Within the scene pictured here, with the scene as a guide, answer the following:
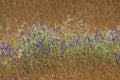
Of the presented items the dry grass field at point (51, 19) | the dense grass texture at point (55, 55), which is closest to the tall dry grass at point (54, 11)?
the dry grass field at point (51, 19)

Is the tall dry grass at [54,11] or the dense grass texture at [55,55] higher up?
the tall dry grass at [54,11]

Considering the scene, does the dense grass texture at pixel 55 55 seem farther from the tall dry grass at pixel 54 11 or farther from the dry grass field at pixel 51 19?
the tall dry grass at pixel 54 11

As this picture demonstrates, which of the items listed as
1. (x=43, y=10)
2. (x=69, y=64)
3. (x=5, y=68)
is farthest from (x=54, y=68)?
(x=43, y=10)

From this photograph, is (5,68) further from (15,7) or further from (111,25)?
(15,7)

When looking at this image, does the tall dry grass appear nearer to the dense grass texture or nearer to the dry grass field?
the dry grass field

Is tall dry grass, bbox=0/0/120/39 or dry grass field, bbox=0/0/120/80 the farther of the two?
tall dry grass, bbox=0/0/120/39

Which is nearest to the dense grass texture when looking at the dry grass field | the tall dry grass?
the dry grass field

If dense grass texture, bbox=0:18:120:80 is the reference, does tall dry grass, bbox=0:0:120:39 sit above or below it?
above

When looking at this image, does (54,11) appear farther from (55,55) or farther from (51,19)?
(55,55)
